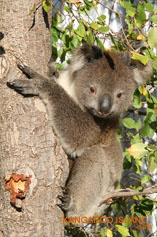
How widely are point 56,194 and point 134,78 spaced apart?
Result: 145cm

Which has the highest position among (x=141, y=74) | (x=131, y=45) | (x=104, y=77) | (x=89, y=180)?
(x=131, y=45)

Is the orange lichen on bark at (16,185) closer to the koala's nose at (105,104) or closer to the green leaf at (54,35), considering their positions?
the koala's nose at (105,104)

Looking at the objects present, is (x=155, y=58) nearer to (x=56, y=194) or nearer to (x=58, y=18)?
(x=58, y=18)

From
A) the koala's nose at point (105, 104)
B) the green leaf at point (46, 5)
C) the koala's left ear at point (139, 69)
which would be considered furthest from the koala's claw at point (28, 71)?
the koala's left ear at point (139, 69)

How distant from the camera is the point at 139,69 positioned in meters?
3.10

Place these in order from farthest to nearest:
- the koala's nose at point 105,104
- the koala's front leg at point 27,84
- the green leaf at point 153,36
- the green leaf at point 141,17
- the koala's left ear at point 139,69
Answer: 1. the koala's left ear at point 139,69
2. the koala's nose at point 105,104
3. the green leaf at point 141,17
4. the koala's front leg at point 27,84
5. the green leaf at point 153,36

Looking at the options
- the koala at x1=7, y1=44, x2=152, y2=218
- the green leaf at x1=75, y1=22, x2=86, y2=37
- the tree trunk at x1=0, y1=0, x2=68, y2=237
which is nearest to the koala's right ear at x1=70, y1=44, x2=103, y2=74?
the koala at x1=7, y1=44, x2=152, y2=218

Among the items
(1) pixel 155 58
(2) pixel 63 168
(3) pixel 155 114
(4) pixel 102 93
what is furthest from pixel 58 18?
(2) pixel 63 168

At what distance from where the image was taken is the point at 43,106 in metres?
2.37

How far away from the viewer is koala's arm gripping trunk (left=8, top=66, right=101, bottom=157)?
2.27 meters

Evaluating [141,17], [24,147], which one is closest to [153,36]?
[141,17]

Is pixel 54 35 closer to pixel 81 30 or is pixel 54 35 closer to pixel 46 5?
pixel 81 30

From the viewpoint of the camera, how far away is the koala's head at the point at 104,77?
9.39 ft

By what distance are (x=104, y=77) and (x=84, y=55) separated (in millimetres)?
281
